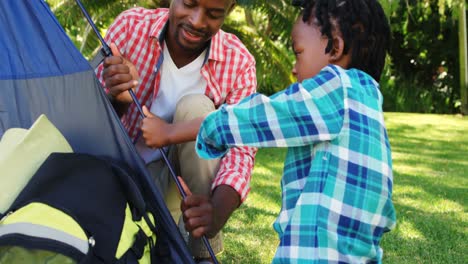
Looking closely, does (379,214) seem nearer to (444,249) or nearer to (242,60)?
(242,60)

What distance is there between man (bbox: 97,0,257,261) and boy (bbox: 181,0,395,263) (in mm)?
526

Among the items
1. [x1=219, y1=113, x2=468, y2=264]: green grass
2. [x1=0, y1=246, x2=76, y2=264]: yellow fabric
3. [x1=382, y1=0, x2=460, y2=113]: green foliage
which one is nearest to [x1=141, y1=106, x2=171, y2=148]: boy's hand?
[x1=0, y1=246, x2=76, y2=264]: yellow fabric

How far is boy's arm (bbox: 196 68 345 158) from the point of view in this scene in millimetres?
1738

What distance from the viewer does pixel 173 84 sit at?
2.66 meters

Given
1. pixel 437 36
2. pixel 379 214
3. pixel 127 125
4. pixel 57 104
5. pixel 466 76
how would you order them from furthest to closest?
pixel 437 36, pixel 466 76, pixel 127 125, pixel 57 104, pixel 379 214

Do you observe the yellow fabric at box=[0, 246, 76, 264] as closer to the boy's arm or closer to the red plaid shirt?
the boy's arm

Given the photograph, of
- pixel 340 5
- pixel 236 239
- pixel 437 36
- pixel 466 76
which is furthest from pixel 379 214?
pixel 437 36

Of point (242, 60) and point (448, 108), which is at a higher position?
point (242, 60)

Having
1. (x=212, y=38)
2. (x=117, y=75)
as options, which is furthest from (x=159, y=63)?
(x=117, y=75)

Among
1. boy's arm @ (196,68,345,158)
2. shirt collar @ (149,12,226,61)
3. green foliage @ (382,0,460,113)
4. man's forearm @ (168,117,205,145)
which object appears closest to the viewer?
boy's arm @ (196,68,345,158)

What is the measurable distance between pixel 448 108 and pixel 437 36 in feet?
3.91

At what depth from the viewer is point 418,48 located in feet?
37.4

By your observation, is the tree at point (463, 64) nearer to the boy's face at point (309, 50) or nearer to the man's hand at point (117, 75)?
the man's hand at point (117, 75)

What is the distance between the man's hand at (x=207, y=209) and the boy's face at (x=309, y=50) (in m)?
0.49
